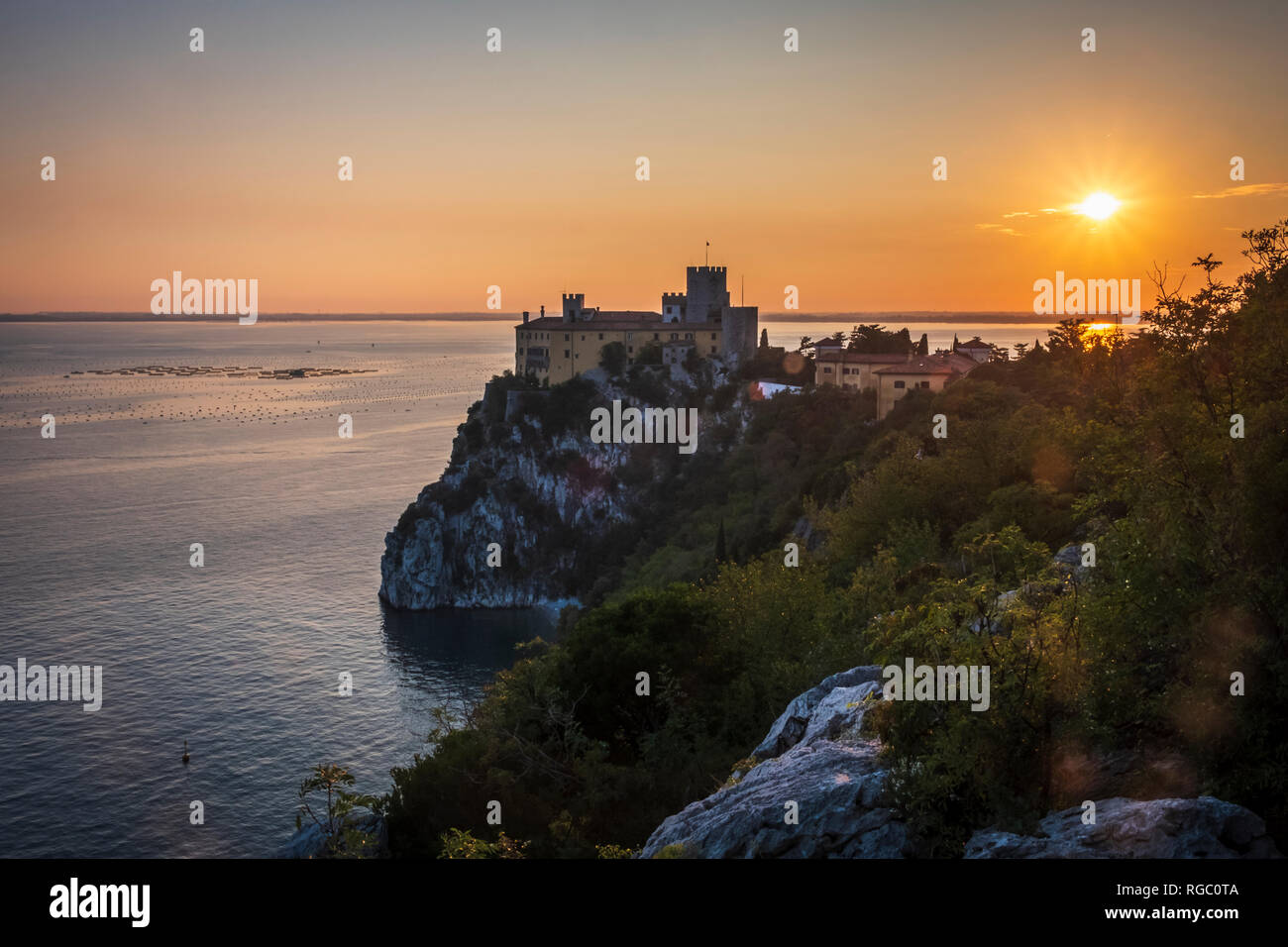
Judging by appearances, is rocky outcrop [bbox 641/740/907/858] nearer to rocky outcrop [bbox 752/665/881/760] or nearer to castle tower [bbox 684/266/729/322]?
rocky outcrop [bbox 752/665/881/760]

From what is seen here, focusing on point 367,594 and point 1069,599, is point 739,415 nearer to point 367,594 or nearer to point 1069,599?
point 367,594

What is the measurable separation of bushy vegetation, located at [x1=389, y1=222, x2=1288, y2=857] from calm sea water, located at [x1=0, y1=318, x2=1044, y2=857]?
25.1 meters

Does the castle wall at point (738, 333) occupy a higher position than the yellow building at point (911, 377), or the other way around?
the castle wall at point (738, 333)

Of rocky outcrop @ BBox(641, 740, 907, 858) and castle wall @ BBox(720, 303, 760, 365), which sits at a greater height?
castle wall @ BBox(720, 303, 760, 365)

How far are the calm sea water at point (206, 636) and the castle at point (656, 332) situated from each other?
27533mm

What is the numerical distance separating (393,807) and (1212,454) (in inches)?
908

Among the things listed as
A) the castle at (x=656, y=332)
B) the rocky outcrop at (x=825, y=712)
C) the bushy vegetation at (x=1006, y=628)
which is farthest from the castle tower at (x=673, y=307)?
the rocky outcrop at (x=825, y=712)

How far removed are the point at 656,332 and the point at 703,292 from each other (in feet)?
26.8

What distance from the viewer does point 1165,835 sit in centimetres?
953

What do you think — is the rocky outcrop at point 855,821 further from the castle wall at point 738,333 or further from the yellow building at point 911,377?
the castle wall at point 738,333

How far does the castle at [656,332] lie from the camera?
97.8 m

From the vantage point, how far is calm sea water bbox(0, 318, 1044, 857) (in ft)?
155

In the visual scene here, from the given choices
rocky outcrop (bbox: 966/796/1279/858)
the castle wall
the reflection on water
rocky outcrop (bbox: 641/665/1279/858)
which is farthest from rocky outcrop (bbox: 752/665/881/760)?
the castle wall
